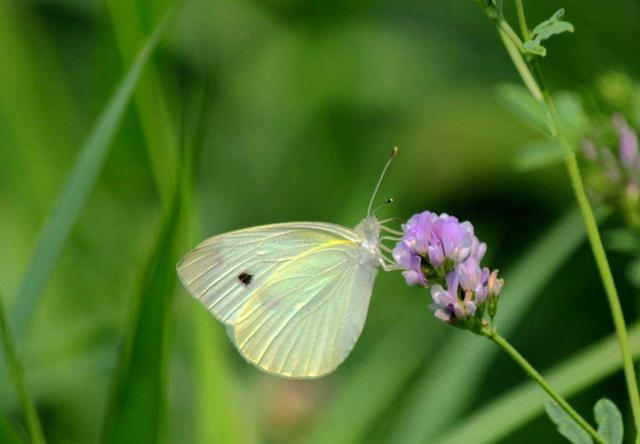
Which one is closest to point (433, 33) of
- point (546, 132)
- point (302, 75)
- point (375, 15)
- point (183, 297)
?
point (375, 15)

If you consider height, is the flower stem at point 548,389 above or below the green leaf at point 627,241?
below

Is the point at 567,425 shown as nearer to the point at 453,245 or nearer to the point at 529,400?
the point at 453,245

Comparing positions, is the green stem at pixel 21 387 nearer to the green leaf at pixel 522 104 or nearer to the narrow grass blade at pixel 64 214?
the narrow grass blade at pixel 64 214

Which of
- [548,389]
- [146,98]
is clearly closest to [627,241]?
[548,389]

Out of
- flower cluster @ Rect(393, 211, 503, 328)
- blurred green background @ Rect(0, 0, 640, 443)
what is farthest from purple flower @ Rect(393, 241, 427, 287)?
blurred green background @ Rect(0, 0, 640, 443)

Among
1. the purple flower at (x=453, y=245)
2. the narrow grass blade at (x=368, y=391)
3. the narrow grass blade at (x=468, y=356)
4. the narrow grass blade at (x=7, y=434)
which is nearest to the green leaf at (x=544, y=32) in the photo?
the purple flower at (x=453, y=245)
